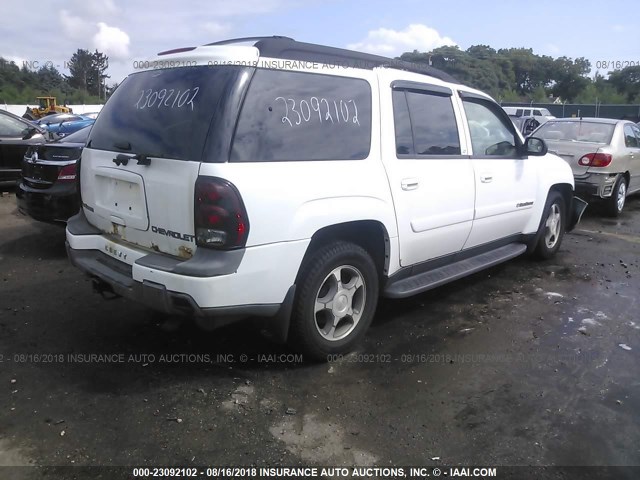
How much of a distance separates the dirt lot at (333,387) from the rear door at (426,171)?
29.1 inches

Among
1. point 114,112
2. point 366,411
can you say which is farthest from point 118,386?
point 114,112

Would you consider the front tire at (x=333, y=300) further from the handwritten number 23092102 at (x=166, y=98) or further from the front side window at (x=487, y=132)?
the front side window at (x=487, y=132)

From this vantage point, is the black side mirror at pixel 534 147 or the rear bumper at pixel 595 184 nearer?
the black side mirror at pixel 534 147

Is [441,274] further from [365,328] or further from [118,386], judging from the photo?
[118,386]

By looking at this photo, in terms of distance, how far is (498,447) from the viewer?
270cm

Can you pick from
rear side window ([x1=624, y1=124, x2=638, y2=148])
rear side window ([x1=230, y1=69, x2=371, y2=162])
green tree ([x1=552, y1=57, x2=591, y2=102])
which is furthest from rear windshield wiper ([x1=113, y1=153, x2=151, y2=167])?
green tree ([x1=552, y1=57, x2=591, y2=102])

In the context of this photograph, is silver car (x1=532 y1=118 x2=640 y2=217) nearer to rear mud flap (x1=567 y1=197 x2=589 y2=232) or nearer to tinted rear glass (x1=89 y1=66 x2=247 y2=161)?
rear mud flap (x1=567 y1=197 x2=589 y2=232)

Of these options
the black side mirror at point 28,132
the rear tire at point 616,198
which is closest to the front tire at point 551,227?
the rear tire at point 616,198

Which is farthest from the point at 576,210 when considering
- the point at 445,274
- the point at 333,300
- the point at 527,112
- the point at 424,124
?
the point at 527,112

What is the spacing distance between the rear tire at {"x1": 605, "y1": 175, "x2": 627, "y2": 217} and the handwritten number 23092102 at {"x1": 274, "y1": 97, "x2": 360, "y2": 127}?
6636mm

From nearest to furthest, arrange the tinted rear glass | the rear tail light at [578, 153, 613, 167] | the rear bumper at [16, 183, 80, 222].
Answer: the tinted rear glass, the rear bumper at [16, 183, 80, 222], the rear tail light at [578, 153, 613, 167]

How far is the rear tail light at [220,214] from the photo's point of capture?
2.71 m

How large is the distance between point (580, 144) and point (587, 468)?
684cm

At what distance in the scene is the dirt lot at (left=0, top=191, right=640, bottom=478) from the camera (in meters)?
2.64
